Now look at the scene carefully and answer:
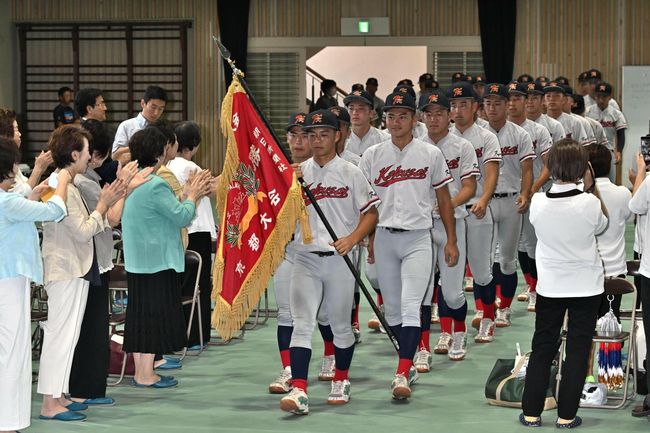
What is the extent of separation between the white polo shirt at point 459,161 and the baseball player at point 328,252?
1447 millimetres

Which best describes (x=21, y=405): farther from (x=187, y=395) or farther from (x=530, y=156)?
(x=530, y=156)

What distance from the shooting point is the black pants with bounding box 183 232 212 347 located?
819 centimetres

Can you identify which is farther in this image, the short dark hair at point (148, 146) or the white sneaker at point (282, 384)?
the white sneaker at point (282, 384)

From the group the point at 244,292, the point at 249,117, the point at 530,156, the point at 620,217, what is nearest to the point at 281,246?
the point at 244,292

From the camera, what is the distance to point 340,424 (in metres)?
6.21

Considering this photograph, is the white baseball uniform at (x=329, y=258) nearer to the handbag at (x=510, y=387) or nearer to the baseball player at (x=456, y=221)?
the handbag at (x=510, y=387)

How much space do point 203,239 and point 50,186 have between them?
2.08 metres

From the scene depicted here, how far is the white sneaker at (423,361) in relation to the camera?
7.50 meters

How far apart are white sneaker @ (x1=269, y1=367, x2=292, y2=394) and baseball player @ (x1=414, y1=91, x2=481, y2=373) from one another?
0.98m

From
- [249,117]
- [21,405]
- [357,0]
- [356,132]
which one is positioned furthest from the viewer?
[357,0]

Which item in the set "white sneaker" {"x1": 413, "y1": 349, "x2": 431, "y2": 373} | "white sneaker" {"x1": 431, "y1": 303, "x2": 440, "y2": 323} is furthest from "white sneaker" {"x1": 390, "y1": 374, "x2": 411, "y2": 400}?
"white sneaker" {"x1": 431, "y1": 303, "x2": 440, "y2": 323}

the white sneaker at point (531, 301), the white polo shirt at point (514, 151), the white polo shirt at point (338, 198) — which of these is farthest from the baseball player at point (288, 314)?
the white sneaker at point (531, 301)

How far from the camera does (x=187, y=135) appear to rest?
802 centimetres

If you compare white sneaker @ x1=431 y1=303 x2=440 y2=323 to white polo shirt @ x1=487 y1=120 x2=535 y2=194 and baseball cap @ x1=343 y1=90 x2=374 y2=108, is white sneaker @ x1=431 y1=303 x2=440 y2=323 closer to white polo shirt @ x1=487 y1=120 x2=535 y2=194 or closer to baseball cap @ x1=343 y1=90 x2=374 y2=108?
white polo shirt @ x1=487 y1=120 x2=535 y2=194
